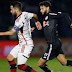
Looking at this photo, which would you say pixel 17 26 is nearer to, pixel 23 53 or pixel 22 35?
pixel 22 35

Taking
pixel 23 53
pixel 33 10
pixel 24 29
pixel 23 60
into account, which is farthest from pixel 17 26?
pixel 33 10

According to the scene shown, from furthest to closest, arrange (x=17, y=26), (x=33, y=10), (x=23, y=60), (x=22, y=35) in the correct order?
(x=33, y=10), (x=22, y=35), (x=23, y=60), (x=17, y=26)

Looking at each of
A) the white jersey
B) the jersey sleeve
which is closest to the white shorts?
the white jersey

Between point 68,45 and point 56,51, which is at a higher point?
point 56,51

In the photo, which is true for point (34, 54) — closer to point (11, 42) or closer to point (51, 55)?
point (11, 42)

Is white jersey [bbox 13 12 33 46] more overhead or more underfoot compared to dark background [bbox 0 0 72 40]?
more overhead

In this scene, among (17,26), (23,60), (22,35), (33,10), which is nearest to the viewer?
(17,26)

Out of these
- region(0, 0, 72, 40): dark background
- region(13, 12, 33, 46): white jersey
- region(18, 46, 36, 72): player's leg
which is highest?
region(13, 12, 33, 46): white jersey

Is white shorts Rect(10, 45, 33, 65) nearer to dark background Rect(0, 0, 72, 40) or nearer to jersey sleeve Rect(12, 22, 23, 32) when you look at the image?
jersey sleeve Rect(12, 22, 23, 32)

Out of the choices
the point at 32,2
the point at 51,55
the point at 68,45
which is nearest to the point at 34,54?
the point at 68,45

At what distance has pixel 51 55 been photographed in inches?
275

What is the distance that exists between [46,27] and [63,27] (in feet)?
28.4

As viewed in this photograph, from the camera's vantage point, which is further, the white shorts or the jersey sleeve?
the white shorts

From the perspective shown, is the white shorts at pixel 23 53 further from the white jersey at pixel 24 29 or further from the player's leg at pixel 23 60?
the white jersey at pixel 24 29
